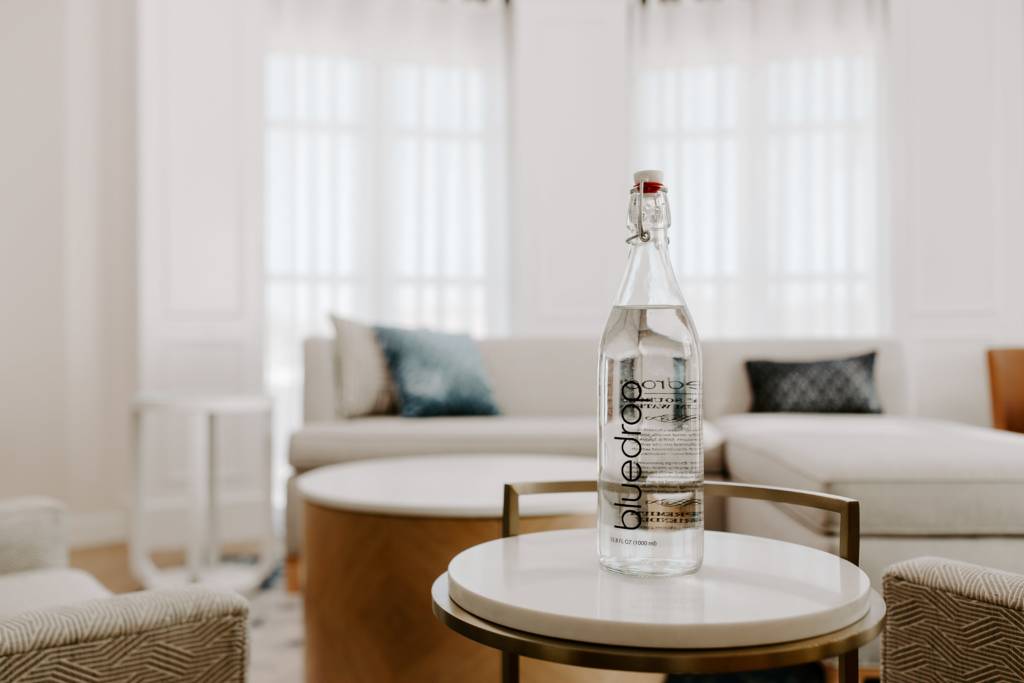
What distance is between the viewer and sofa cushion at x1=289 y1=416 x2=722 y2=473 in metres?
2.43

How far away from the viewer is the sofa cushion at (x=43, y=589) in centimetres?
106

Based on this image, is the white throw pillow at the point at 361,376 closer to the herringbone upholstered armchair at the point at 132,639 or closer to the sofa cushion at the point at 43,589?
the sofa cushion at the point at 43,589

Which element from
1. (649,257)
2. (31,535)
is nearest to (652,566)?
(649,257)

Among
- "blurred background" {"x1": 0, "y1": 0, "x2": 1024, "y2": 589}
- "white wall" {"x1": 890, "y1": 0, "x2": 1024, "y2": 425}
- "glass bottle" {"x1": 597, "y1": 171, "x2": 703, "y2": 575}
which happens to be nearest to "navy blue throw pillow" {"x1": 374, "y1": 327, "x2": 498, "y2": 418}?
"blurred background" {"x1": 0, "y1": 0, "x2": 1024, "y2": 589}

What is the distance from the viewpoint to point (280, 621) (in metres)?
2.09

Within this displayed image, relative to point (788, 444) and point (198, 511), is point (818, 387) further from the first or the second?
point (198, 511)

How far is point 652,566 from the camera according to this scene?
0.70m

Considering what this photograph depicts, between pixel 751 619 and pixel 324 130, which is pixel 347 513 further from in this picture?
pixel 324 130

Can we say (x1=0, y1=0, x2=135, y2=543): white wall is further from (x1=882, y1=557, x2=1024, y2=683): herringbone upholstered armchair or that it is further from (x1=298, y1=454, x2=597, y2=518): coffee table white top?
(x1=882, y1=557, x2=1024, y2=683): herringbone upholstered armchair

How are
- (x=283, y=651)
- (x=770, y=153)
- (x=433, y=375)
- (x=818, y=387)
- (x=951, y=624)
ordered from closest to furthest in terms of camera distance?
(x=951, y=624) → (x=283, y=651) → (x=433, y=375) → (x=818, y=387) → (x=770, y=153)

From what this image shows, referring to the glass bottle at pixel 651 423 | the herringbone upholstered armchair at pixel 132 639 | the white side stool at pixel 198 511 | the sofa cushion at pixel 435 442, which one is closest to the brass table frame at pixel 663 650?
the glass bottle at pixel 651 423

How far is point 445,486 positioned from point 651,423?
3.13 ft

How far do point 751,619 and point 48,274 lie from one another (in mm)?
3328

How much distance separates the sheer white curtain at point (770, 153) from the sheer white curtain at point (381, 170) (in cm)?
94
